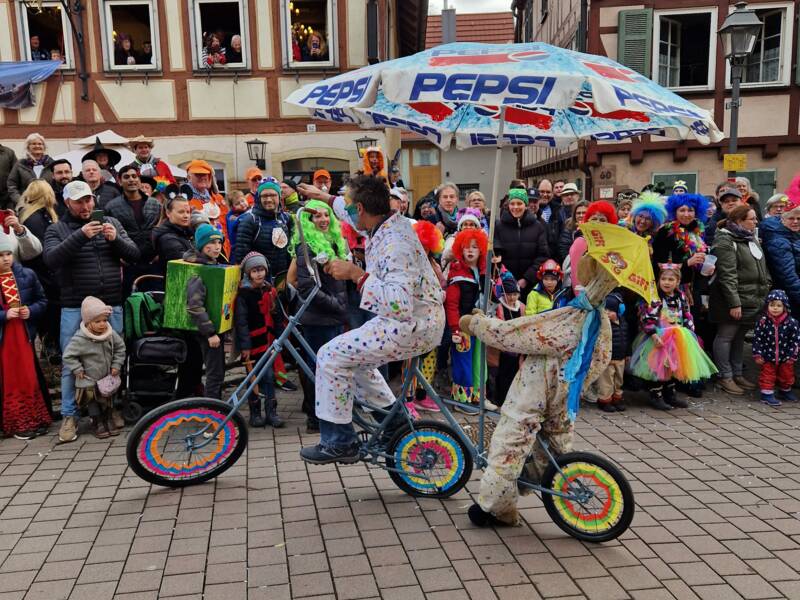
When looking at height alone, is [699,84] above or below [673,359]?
above

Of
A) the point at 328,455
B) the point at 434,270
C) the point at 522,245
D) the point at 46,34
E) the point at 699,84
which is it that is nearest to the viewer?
the point at 328,455

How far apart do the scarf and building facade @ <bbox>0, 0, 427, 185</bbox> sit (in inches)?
431

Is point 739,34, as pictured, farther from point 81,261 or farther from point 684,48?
point 81,261

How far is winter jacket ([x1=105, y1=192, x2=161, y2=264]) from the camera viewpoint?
6598 mm

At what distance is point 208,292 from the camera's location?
560 cm

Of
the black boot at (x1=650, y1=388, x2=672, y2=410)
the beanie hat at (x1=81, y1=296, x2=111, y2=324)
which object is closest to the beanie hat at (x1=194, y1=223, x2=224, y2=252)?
the beanie hat at (x1=81, y1=296, x2=111, y2=324)

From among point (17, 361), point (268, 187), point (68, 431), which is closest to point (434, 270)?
point (268, 187)

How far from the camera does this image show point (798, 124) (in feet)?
49.4

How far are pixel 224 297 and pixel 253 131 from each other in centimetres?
906

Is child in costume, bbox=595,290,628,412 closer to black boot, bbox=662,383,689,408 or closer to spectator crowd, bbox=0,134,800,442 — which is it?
spectator crowd, bbox=0,134,800,442

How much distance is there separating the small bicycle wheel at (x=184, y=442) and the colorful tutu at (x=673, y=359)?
3856 mm

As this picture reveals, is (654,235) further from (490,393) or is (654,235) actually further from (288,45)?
(288,45)

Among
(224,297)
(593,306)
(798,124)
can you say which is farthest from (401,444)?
(798,124)

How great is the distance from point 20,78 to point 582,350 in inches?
524
